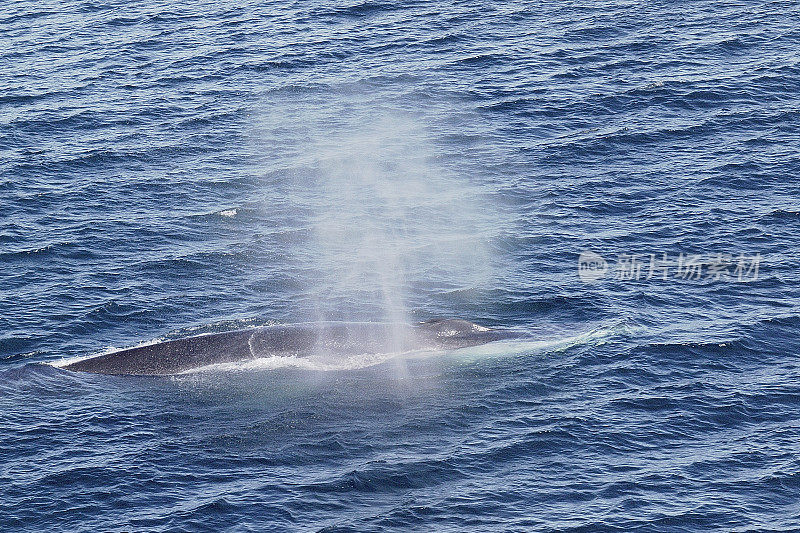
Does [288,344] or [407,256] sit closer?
[288,344]

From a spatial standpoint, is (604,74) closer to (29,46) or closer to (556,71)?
(556,71)

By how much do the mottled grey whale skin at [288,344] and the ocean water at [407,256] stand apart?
2.50ft

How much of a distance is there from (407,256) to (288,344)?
664 inches

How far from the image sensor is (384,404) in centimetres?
5578

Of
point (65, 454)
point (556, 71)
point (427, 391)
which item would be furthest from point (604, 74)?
point (65, 454)

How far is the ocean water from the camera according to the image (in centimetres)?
5044

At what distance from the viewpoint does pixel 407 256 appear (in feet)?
245

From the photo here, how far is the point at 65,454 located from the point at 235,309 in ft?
55.2

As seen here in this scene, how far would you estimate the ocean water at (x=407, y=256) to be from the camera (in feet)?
165

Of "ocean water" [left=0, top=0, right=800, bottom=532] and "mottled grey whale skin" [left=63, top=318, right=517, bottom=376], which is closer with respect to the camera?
"ocean water" [left=0, top=0, right=800, bottom=532]

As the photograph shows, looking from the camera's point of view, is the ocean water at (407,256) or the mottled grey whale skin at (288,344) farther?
the mottled grey whale skin at (288,344)

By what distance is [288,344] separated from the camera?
59719 millimetres

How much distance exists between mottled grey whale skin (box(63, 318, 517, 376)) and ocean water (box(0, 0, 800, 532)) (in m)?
0.76

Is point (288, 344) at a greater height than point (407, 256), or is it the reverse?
point (288, 344)
